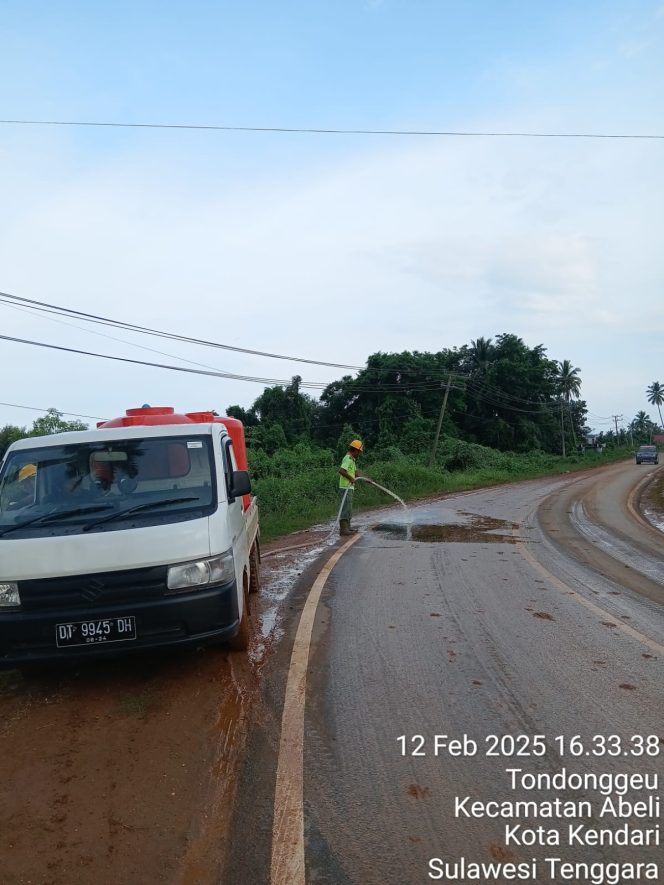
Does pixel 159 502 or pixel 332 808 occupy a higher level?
pixel 159 502

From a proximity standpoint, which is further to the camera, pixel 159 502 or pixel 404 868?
pixel 159 502

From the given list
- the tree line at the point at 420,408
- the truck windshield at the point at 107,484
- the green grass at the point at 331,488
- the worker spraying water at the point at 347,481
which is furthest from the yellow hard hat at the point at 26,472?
the tree line at the point at 420,408

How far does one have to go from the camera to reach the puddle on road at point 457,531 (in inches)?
462

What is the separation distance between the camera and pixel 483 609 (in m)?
6.45

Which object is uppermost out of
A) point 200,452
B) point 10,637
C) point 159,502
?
point 200,452

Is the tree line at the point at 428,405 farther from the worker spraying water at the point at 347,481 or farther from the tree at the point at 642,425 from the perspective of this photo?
the tree at the point at 642,425

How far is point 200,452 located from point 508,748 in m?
3.14

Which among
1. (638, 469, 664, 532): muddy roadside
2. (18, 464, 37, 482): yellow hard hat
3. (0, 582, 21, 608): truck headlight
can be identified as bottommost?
(638, 469, 664, 532): muddy roadside

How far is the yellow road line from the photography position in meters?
2.59

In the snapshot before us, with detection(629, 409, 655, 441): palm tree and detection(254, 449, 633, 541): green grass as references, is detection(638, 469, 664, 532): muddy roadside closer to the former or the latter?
detection(254, 449, 633, 541): green grass

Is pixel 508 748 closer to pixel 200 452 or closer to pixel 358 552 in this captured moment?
pixel 200 452

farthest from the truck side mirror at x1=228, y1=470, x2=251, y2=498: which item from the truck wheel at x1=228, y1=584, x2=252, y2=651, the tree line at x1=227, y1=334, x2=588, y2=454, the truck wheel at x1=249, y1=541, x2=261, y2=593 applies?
the tree line at x1=227, y1=334, x2=588, y2=454

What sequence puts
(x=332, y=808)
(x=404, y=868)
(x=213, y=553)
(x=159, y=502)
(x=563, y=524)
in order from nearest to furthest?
1. (x=404, y=868)
2. (x=332, y=808)
3. (x=213, y=553)
4. (x=159, y=502)
5. (x=563, y=524)

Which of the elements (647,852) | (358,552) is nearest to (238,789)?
(647,852)
